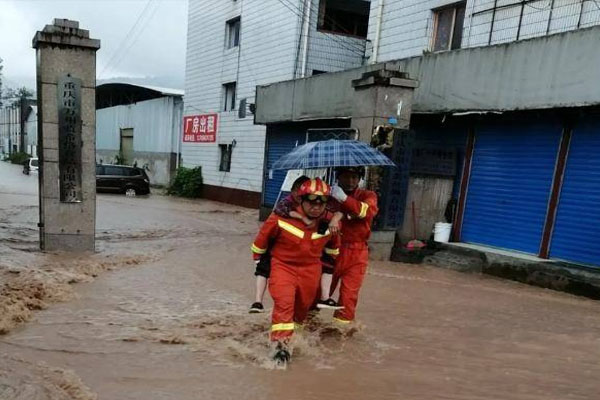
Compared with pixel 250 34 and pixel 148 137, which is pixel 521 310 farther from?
pixel 148 137

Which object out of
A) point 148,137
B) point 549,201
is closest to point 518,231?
point 549,201

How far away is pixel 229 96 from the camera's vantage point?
2094cm

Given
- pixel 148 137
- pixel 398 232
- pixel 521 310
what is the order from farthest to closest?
pixel 148 137 → pixel 398 232 → pixel 521 310

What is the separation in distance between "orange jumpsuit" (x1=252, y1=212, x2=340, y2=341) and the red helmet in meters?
0.18

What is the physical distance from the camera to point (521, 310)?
6340 millimetres

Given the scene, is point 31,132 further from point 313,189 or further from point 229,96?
point 313,189

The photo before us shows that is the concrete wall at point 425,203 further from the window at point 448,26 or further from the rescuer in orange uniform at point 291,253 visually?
the rescuer in orange uniform at point 291,253

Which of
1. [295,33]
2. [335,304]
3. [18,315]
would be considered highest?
[295,33]

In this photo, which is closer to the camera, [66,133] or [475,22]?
[66,133]

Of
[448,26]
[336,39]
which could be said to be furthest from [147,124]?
[448,26]

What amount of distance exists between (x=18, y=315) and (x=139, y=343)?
56.9 inches

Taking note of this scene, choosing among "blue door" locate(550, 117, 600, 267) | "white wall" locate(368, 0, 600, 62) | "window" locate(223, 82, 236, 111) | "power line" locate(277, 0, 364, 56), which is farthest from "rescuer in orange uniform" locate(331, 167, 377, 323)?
"window" locate(223, 82, 236, 111)

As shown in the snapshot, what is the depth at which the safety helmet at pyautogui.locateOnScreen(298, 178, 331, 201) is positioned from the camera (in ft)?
12.6

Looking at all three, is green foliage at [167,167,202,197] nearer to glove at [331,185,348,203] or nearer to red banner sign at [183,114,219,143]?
red banner sign at [183,114,219,143]
